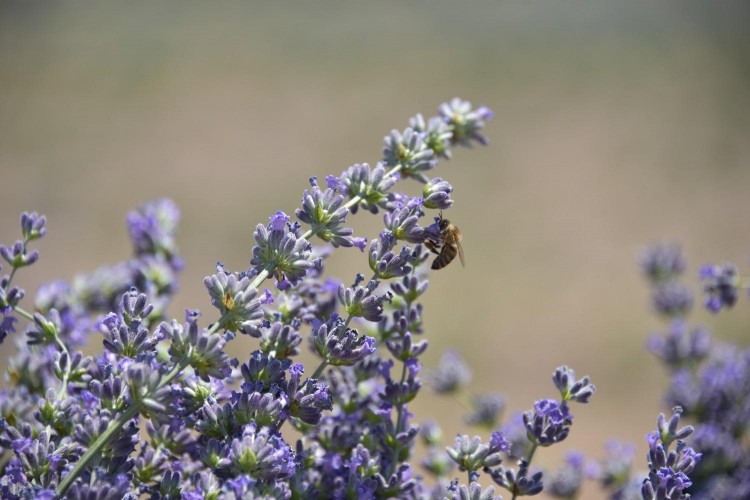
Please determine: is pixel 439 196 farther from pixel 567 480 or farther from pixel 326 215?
pixel 567 480

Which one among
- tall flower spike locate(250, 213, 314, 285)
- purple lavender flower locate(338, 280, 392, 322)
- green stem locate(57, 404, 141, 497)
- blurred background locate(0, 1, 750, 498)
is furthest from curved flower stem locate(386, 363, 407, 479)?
blurred background locate(0, 1, 750, 498)

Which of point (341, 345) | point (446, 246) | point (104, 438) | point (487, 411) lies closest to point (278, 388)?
point (341, 345)

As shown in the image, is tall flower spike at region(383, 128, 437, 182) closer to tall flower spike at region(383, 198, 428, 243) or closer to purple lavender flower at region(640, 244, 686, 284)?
tall flower spike at region(383, 198, 428, 243)

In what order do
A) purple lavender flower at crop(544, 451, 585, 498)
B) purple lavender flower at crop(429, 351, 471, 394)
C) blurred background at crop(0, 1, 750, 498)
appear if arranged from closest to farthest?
purple lavender flower at crop(544, 451, 585, 498) < purple lavender flower at crop(429, 351, 471, 394) < blurred background at crop(0, 1, 750, 498)

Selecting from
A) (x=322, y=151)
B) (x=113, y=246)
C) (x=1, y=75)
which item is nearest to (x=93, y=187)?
(x=113, y=246)

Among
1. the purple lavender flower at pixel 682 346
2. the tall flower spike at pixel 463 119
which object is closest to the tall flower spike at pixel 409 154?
the tall flower spike at pixel 463 119

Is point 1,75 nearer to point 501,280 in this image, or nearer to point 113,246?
point 113,246
